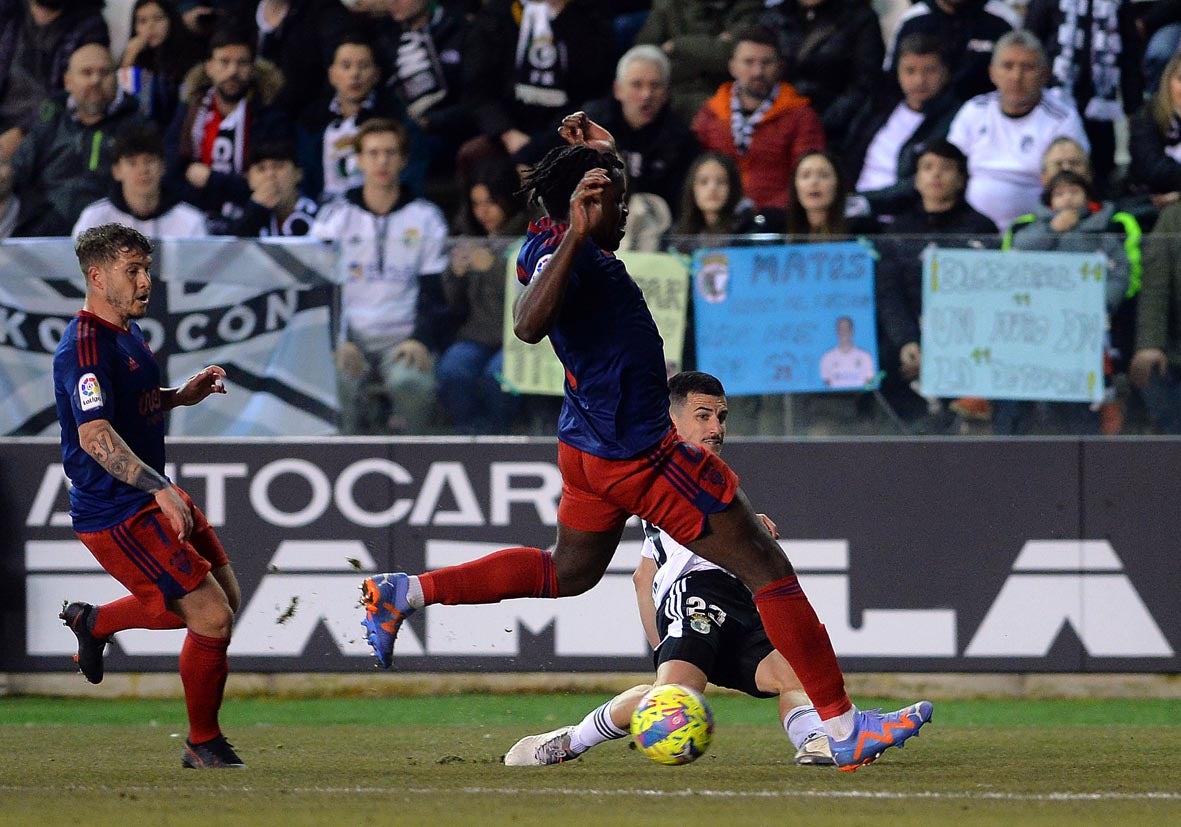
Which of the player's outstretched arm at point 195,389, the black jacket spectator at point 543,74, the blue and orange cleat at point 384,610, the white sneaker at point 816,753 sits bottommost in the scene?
the white sneaker at point 816,753

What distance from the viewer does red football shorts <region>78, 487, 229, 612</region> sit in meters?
6.68

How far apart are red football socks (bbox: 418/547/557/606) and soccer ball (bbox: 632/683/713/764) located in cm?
54

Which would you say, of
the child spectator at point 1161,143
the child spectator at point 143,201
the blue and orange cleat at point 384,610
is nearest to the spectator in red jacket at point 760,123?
the child spectator at point 1161,143

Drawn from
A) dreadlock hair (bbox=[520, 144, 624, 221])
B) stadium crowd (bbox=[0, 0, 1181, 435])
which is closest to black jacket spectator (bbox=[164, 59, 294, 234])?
stadium crowd (bbox=[0, 0, 1181, 435])

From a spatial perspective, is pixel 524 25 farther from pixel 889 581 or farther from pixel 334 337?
pixel 889 581

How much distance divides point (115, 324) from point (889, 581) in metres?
4.77

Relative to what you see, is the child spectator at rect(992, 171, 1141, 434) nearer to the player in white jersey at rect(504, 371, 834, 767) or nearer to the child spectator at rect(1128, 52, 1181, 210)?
the child spectator at rect(1128, 52, 1181, 210)

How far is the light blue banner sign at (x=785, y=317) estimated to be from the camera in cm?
958

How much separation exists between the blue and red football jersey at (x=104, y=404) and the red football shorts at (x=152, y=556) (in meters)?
0.05

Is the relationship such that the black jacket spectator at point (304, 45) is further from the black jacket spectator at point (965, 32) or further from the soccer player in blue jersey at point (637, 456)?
the soccer player in blue jersey at point (637, 456)

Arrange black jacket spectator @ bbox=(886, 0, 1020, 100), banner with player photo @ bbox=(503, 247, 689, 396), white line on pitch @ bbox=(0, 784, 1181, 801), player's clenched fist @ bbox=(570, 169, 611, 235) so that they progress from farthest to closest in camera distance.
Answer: black jacket spectator @ bbox=(886, 0, 1020, 100) → banner with player photo @ bbox=(503, 247, 689, 396) → white line on pitch @ bbox=(0, 784, 1181, 801) → player's clenched fist @ bbox=(570, 169, 611, 235)

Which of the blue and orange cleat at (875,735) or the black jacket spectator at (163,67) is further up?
the black jacket spectator at (163,67)

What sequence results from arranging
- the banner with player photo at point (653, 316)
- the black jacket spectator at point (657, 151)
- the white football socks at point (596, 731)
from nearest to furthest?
the white football socks at point (596, 731) → the banner with player photo at point (653, 316) → the black jacket spectator at point (657, 151)

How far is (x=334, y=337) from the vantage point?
9930 mm
